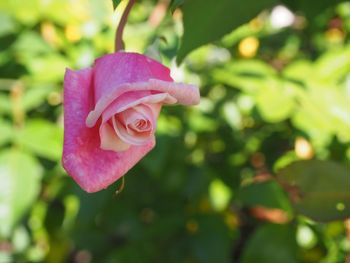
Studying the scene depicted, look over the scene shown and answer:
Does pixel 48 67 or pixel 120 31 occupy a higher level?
pixel 120 31

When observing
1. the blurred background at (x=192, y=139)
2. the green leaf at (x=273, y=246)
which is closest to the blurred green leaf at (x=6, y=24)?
the blurred background at (x=192, y=139)

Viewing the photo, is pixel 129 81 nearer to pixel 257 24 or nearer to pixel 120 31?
pixel 120 31

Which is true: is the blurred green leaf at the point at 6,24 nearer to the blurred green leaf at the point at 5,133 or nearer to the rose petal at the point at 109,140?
the blurred green leaf at the point at 5,133

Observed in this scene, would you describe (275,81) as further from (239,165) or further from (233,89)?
(239,165)

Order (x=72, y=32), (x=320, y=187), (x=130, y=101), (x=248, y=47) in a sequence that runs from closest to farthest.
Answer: (x=130, y=101) < (x=320, y=187) < (x=72, y=32) < (x=248, y=47)

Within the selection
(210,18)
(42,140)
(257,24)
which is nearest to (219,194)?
(42,140)

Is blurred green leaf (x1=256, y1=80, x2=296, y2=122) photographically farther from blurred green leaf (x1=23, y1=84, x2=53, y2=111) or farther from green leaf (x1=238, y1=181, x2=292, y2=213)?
blurred green leaf (x1=23, y1=84, x2=53, y2=111)

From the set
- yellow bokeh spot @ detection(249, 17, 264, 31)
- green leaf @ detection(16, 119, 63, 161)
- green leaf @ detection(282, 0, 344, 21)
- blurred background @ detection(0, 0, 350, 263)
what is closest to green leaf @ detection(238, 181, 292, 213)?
blurred background @ detection(0, 0, 350, 263)
